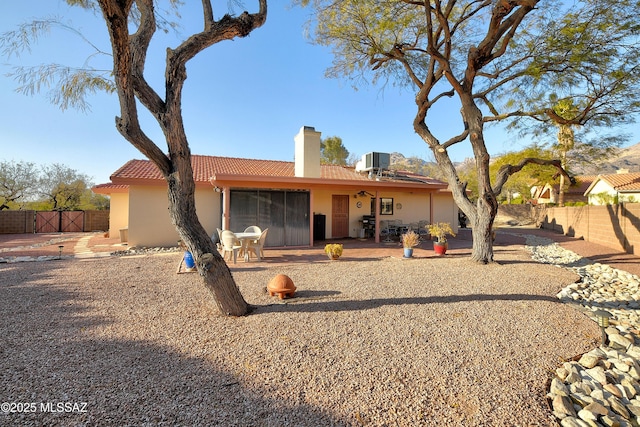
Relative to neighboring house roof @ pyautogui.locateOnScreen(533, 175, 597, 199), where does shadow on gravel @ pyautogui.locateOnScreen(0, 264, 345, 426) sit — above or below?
below

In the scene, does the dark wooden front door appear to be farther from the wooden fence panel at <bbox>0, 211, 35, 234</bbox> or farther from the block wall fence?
the wooden fence panel at <bbox>0, 211, 35, 234</bbox>

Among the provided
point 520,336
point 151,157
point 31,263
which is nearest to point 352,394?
point 520,336

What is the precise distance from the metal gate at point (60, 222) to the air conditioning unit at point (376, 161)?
734 inches

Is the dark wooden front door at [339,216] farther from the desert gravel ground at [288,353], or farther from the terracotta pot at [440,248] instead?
the desert gravel ground at [288,353]

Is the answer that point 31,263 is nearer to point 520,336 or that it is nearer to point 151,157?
point 151,157

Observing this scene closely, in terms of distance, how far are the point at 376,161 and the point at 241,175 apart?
7.86 m

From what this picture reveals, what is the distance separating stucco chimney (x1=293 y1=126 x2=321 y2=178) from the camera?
1211 centimetres

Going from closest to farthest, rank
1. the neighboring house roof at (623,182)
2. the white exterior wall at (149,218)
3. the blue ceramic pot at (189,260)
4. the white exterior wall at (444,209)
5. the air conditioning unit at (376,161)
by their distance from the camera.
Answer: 1. the blue ceramic pot at (189,260)
2. the white exterior wall at (149,218)
3. the air conditioning unit at (376,161)
4. the white exterior wall at (444,209)
5. the neighboring house roof at (623,182)

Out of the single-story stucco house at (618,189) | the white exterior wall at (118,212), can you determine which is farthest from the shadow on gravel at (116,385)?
the single-story stucco house at (618,189)

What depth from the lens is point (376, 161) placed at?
14.6 meters

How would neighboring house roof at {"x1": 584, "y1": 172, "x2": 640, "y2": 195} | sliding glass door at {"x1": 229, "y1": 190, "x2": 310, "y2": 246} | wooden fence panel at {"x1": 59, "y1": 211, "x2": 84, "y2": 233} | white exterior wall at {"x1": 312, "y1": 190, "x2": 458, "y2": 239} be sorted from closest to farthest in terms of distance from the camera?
sliding glass door at {"x1": 229, "y1": 190, "x2": 310, "y2": 246} < white exterior wall at {"x1": 312, "y1": 190, "x2": 458, "y2": 239} < wooden fence panel at {"x1": 59, "y1": 211, "x2": 84, "y2": 233} < neighboring house roof at {"x1": 584, "y1": 172, "x2": 640, "y2": 195}

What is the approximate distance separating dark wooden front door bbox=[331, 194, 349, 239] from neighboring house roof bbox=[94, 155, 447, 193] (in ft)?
3.60

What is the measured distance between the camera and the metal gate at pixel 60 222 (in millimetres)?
17453

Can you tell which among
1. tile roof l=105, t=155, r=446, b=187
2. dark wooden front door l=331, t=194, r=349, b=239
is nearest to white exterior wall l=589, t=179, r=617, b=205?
tile roof l=105, t=155, r=446, b=187
